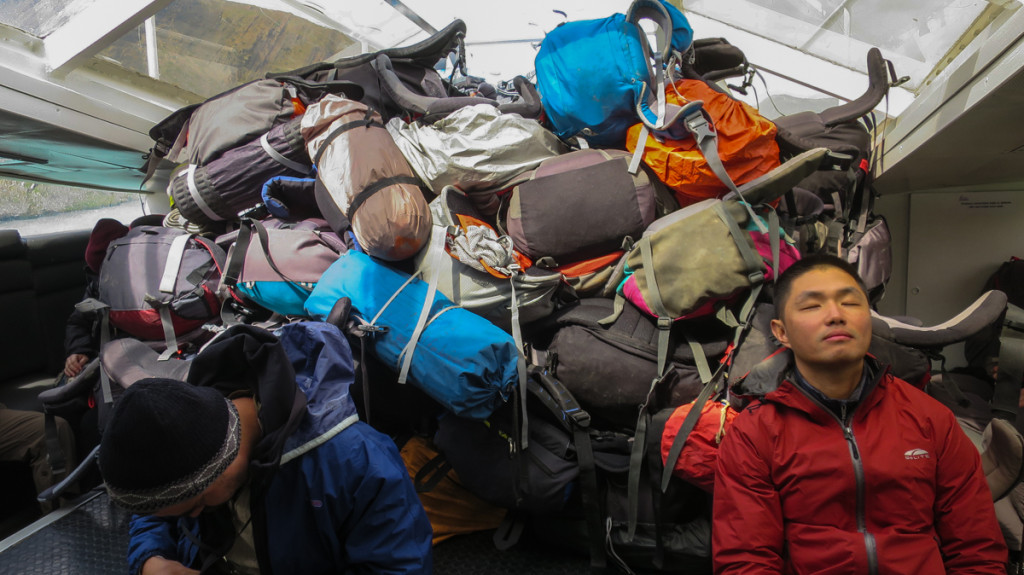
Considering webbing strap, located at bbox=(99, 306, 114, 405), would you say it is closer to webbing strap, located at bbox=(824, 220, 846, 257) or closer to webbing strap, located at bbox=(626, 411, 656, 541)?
webbing strap, located at bbox=(626, 411, 656, 541)

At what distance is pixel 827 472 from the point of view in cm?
148

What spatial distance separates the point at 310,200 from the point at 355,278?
2.42 feet

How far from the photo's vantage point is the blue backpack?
2143mm

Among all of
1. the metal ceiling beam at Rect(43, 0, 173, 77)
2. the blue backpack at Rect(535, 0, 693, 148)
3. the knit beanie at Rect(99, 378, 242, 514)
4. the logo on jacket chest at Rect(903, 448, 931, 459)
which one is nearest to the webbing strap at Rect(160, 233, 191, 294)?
the metal ceiling beam at Rect(43, 0, 173, 77)

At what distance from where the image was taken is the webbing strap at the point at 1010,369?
175 centimetres

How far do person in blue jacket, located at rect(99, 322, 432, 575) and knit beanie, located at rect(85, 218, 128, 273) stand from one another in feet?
6.15

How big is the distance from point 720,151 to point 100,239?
3157 millimetres

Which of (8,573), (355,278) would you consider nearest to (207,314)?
(355,278)

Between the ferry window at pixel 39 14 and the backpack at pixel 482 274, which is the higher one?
the ferry window at pixel 39 14

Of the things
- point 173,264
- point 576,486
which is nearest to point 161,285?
point 173,264

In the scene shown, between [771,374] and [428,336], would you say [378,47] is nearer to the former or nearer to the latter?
[428,336]

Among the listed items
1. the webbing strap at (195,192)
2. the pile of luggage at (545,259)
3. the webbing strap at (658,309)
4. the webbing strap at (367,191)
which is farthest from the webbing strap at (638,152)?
the webbing strap at (195,192)

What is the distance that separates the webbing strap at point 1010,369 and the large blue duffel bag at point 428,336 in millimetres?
1750

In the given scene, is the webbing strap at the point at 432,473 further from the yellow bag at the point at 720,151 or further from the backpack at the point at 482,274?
the yellow bag at the point at 720,151
